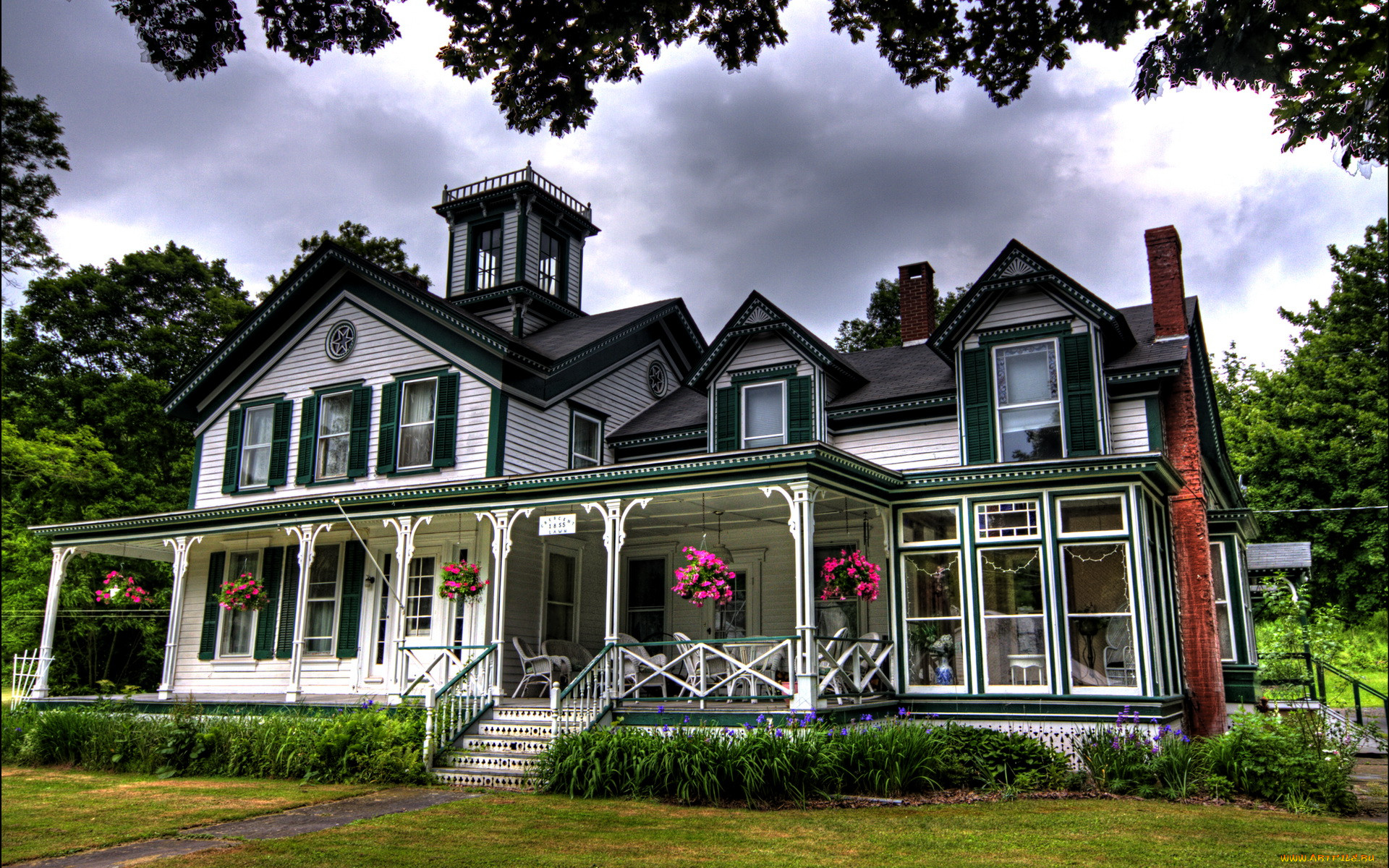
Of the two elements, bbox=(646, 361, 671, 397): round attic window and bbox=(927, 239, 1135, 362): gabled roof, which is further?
bbox=(646, 361, 671, 397): round attic window

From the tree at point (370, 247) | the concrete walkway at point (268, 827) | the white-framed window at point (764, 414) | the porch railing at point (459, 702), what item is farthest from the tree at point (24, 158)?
the tree at point (370, 247)

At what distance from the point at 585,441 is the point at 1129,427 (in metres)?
9.75

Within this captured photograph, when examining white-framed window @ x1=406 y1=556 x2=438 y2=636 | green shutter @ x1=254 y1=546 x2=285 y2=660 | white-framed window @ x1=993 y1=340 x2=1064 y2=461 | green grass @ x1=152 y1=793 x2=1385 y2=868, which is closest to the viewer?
green grass @ x1=152 y1=793 x2=1385 y2=868

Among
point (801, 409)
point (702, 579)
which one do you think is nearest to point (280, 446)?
point (801, 409)

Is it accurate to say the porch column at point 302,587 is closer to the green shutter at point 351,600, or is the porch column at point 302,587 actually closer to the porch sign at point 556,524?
the green shutter at point 351,600

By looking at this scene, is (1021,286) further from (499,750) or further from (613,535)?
(499,750)

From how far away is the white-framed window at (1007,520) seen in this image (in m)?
14.0

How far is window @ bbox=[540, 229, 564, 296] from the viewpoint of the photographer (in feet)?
76.5

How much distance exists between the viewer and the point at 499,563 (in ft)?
50.3

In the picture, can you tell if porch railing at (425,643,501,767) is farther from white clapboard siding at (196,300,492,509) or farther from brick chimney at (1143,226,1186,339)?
brick chimney at (1143,226,1186,339)

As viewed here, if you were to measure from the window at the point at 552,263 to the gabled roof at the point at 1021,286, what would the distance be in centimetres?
994

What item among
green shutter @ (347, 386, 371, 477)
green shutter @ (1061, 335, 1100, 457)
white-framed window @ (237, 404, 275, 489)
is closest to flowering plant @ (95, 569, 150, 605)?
white-framed window @ (237, 404, 275, 489)

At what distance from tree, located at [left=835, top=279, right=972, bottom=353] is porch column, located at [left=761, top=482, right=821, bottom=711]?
875 inches

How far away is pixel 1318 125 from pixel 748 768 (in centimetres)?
794
